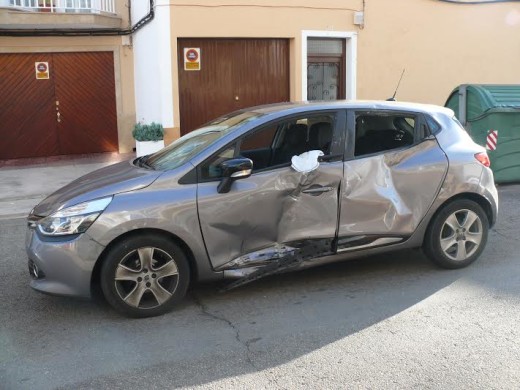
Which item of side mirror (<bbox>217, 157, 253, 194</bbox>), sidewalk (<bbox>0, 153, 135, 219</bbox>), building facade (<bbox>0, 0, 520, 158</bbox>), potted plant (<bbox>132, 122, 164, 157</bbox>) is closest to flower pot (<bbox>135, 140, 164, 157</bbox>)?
potted plant (<bbox>132, 122, 164, 157</bbox>)

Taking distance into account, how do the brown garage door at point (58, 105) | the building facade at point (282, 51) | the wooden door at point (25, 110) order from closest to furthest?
the building facade at point (282, 51) < the wooden door at point (25, 110) < the brown garage door at point (58, 105)

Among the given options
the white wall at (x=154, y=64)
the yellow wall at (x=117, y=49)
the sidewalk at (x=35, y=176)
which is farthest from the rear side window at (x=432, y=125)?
the yellow wall at (x=117, y=49)

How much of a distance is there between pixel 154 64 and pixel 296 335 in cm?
880

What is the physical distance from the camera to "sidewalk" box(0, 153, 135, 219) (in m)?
9.27

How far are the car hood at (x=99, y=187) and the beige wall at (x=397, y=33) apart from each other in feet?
22.8

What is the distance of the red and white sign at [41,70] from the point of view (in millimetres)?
13602

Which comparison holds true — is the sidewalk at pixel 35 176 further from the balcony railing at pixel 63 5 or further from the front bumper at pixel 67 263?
the front bumper at pixel 67 263

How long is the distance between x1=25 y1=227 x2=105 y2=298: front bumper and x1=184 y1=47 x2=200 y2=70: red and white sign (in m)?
7.96

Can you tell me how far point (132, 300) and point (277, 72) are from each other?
8.92 m

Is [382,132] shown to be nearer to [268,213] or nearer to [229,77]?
[268,213]

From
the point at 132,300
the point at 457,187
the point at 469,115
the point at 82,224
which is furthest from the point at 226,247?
the point at 469,115

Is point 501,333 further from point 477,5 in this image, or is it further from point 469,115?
point 477,5

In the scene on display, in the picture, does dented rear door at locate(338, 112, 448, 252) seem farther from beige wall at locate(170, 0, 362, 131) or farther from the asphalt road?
beige wall at locate(170, 0, 362, 131)

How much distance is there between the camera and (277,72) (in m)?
12.5
